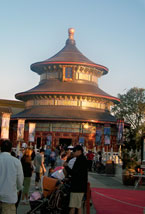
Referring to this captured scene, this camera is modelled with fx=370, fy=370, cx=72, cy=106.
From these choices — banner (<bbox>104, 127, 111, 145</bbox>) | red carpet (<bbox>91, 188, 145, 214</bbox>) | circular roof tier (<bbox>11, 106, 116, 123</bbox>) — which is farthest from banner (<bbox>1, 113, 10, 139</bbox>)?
red carpet (<bbox>91, 188, 145, 214</bbox>)

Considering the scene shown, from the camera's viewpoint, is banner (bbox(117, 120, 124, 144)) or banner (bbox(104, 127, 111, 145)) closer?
banner (bbox(117, 120, 124, 144))

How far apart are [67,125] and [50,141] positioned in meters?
3.18

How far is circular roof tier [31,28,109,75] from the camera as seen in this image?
54.1 metres

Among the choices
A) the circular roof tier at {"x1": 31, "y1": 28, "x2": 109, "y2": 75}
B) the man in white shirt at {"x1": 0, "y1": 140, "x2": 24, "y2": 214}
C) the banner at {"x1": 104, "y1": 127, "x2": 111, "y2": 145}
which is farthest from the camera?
the circular roof tier at {"x1": 31, "y1": 28, "x2": 109, "y2": 75}

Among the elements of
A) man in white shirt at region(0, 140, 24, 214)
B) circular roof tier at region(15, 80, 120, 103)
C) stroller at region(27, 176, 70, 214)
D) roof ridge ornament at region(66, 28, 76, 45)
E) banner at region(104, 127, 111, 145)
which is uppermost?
roof ridge ornament at region(66, 28, 76, 45)

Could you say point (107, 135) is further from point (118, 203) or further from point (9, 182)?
point (9, 182)

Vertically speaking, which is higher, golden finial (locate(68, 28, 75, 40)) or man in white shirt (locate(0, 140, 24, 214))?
golden finial (locate(68, 28, 75, 40))

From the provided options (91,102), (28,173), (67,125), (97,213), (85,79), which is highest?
(85,79)

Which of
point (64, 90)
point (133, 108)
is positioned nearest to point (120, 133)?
point (64, 90)

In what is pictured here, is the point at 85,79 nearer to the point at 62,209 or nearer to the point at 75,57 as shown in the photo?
the point at 75,57

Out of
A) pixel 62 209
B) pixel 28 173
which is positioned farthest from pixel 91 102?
pixel 62 209

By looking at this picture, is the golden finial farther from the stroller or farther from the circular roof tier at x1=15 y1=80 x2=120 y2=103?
the stroller

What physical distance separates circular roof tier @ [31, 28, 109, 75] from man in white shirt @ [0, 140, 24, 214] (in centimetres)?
4745

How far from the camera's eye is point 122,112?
204 feet
